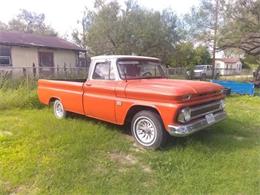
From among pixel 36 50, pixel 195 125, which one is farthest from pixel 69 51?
pixel 195 125

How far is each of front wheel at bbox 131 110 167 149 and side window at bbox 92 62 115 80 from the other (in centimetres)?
115

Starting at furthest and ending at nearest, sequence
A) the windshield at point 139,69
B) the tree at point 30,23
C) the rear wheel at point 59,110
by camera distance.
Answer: the tree at point 30,23, the rear wheel at point 59,110, the windshield at point 139,69

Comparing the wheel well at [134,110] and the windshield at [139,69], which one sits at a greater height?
the windshield at [139,69]

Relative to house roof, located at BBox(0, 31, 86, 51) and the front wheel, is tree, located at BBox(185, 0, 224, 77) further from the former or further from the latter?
the front wheel

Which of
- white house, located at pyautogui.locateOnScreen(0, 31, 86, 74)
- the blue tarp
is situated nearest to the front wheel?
the blue tarp

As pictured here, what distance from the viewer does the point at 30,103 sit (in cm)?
940

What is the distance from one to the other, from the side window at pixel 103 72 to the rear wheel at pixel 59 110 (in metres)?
1.73

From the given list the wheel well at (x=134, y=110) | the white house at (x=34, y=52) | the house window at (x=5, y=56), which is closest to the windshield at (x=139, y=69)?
the wheel well at (x=134, y=110)

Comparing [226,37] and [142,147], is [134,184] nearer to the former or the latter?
[142,147]

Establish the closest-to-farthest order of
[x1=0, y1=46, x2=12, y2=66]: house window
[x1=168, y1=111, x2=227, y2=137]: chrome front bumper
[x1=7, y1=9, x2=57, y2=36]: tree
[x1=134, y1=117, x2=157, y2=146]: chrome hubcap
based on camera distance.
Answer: [x1=168, y1=111, x2=227, y2=137]: chrome front bumper
[x1=134, y1=117, x2=157, y2=146]: chrome hubcap
[x1=0, y1=46, x2=12, y2=66]: house window
[x1=7, y1=9, x2=57, y2=36]: tree

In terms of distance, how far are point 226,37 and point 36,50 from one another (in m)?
14.6

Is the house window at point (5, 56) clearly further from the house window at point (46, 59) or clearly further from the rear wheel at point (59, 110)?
the rear wheel at point (59, 110)

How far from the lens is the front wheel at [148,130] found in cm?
490

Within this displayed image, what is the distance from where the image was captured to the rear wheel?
7404mm
